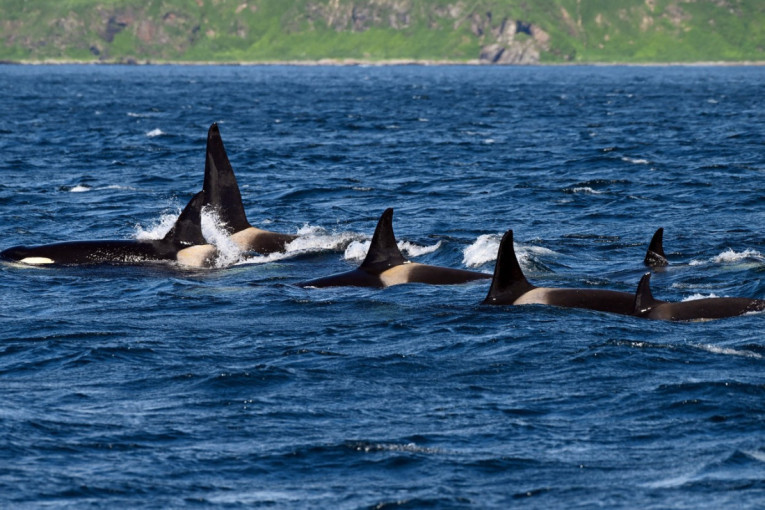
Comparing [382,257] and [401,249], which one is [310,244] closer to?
[401,249]

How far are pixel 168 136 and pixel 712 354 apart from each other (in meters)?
40.6

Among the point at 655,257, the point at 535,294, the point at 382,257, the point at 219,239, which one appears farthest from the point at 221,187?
the point at 655,257

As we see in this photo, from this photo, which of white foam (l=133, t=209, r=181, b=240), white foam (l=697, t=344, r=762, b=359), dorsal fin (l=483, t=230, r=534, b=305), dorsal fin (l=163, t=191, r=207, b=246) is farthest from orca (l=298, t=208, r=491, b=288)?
white foam (l=133, t=209, r=181, b=240)

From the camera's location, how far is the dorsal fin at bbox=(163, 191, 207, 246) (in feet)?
70.4

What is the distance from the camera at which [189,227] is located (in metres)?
21.5

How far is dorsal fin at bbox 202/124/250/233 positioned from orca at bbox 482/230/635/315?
7.23 meters

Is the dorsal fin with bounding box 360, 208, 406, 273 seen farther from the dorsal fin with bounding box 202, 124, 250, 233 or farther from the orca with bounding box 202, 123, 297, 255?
the dorsal fin with bounding box 202, 124, 250, 233

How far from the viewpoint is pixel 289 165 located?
39844 mm

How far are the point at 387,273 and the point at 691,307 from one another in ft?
16.4

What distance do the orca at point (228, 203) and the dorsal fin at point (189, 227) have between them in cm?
105

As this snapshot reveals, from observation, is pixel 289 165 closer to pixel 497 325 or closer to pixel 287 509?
pixel 497 325

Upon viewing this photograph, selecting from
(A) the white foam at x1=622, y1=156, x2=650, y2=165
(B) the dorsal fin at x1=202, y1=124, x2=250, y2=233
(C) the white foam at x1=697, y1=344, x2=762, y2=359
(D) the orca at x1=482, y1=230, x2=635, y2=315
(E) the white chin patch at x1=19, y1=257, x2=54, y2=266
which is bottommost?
(C) the white foam at x1=697, y1=344, x2=762, y2=359

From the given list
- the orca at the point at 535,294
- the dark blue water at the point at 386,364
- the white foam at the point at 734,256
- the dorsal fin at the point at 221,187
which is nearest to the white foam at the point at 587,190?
the dark blue water at the point at 386,364

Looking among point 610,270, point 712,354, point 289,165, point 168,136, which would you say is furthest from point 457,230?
point 168,136
